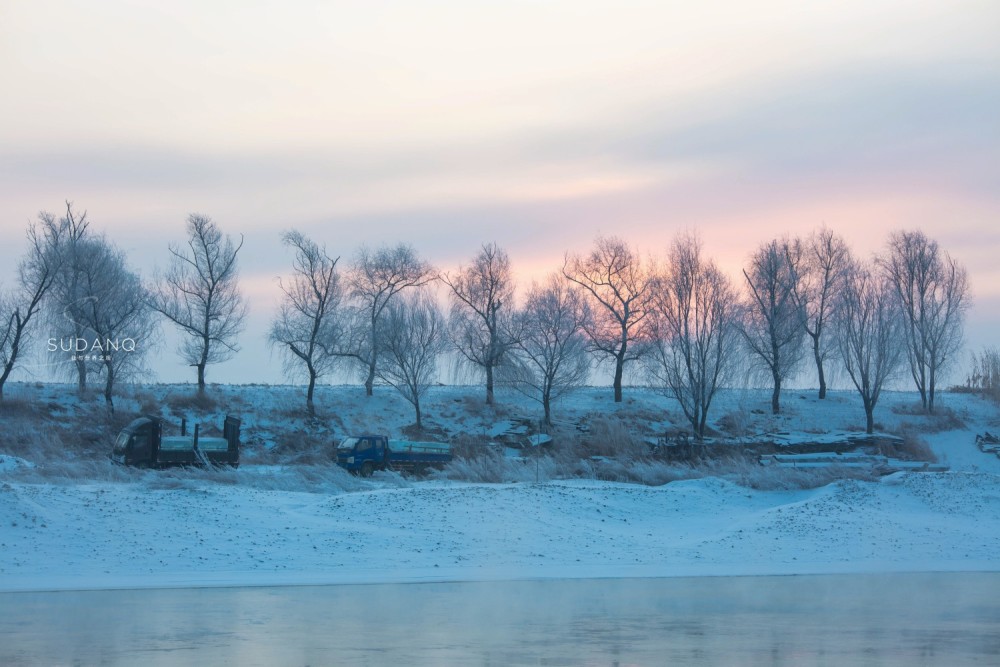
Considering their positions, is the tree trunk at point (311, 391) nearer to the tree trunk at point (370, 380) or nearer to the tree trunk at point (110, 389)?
the tree trunk at point (370, 380)

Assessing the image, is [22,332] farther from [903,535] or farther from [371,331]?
[903,535]

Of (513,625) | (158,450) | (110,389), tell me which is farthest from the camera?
(110,389)

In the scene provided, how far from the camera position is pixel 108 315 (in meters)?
52.5

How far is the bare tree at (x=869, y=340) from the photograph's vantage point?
4834cm

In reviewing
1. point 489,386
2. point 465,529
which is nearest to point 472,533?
point 465,529

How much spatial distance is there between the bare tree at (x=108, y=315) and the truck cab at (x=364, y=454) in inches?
819

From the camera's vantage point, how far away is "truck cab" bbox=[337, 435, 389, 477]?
117 feet

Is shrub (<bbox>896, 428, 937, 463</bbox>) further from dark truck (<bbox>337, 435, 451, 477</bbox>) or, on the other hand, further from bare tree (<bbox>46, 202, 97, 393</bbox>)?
bare tree (<bbox>46, 202, 97, 393</bbox>)

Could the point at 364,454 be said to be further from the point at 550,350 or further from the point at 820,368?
the point at 820,368

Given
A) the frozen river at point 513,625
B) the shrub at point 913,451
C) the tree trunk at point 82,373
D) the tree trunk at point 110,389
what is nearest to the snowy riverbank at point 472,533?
the frozen river at point 513,625

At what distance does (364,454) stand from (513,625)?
24825 mm

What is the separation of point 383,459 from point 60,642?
85.2ft

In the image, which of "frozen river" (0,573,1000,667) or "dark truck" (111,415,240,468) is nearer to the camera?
"frozen river" (0,573,1000,667)

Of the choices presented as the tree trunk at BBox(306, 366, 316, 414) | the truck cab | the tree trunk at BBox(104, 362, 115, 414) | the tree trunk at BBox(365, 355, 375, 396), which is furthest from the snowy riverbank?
the tree trunk at BBox(365, 355, 375, 396)
